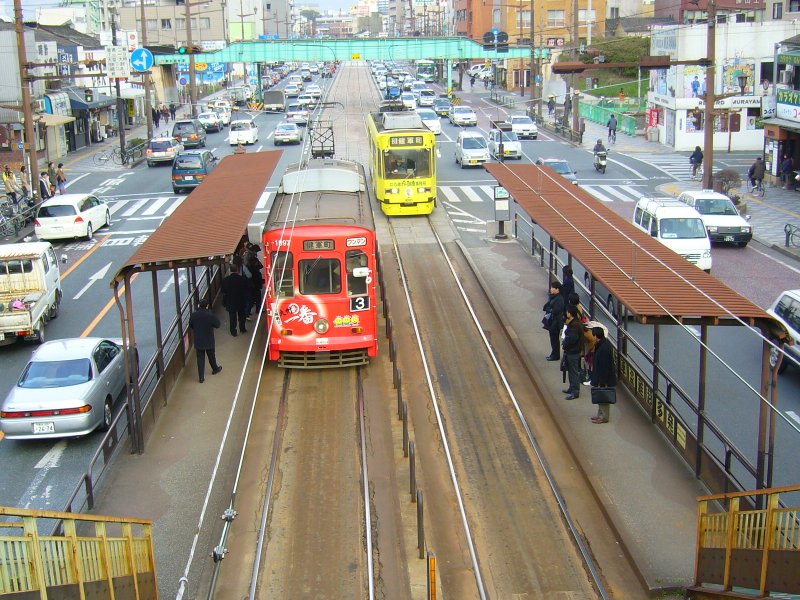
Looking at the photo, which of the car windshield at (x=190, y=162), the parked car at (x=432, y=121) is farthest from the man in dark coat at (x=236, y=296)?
the parked car at (x=432, y=121)

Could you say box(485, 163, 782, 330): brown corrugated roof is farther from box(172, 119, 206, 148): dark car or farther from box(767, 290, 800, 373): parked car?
box(172, 119, 206, 148): dark car

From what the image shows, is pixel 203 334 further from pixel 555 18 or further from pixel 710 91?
pixel 555 18

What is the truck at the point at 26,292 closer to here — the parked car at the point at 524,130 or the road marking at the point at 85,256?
the road marking at the point at 85,256

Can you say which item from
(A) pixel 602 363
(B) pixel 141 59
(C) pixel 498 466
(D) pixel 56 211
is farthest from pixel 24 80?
(C) pixel 498 466

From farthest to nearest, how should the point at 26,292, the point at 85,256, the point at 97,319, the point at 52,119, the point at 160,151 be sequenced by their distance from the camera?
the point at 160,151, the point at 52,119, the point at 85,256, the point at 97,319, the point at 26,292

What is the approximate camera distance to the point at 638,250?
56.8 ft

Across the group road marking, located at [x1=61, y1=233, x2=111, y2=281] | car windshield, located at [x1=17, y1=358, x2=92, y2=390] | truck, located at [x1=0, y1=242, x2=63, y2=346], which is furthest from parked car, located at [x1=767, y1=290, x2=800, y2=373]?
road marking, located at [x1=61, y1=233, x2=111, y2=281]

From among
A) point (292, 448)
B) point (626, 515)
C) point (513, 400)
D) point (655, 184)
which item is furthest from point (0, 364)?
point (655, 184)

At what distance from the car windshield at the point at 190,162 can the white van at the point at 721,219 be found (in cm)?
2127

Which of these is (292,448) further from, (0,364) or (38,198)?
(38,198)

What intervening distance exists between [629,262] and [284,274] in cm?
616

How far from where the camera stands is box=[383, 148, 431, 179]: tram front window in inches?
1288

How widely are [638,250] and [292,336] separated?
21.1ft

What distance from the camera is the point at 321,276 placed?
18.2 metres
